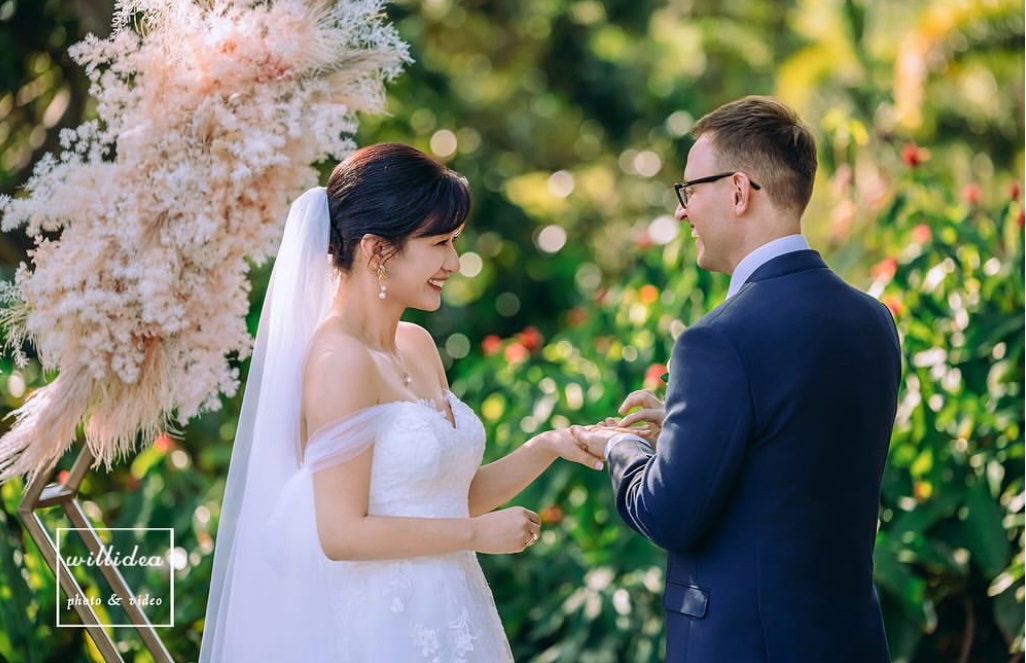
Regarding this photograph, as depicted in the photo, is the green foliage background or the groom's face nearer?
the groom's face

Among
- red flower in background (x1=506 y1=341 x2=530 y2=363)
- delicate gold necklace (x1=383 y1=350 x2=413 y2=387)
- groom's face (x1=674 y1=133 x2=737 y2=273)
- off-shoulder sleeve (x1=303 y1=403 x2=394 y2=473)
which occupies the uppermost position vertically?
groom's face (x1=674 y1=133 x2=737 y2=273)

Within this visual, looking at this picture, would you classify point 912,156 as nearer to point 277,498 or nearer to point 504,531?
point 504,531

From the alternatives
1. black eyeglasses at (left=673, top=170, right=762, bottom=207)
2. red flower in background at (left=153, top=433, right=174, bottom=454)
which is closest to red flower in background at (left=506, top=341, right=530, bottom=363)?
red flower in background at (left=153, top=433, right=174, bottom=454)

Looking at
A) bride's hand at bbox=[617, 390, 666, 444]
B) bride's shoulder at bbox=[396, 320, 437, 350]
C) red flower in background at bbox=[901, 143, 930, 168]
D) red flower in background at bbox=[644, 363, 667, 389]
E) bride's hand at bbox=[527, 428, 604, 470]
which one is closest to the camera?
bride's hand at bbox=[617, 390, 666, 444]

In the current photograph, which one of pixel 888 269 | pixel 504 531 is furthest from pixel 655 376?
pixel 504 531

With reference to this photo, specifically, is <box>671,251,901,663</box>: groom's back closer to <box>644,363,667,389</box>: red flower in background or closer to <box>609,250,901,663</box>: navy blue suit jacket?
<box>609,250,901,663</box>: navy blue suit jacket

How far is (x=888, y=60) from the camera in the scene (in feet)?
45.4

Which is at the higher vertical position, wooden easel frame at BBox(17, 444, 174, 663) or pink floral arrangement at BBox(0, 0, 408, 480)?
pink floral arrangement at BBox(0, 0, 408, 480)

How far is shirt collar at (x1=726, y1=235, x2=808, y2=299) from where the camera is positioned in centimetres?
256

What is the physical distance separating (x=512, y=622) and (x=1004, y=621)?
1844 mm

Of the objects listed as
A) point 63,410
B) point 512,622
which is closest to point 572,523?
point 512,622

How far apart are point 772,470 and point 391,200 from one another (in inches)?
44.9

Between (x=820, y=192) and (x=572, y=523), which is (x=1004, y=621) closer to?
(x=572, y=523)

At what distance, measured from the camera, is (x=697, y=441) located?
237 cm
